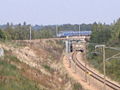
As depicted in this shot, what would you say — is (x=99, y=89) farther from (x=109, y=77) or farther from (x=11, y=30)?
(x=11, y=30)

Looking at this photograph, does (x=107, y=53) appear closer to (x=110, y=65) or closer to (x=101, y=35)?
(x=110, y=65)

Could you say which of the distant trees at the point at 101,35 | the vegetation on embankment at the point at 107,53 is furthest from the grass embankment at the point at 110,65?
the distant trees at the point at 101,35

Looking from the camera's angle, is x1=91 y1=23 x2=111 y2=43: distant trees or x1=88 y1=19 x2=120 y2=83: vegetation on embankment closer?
x1=88 y1=19 x2=120 y2=83: vegetation on embankment

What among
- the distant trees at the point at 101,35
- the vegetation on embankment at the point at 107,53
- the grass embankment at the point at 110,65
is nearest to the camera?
the grass embankment at the point at 110,65

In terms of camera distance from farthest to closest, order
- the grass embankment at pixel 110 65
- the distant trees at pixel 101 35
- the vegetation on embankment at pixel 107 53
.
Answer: the distant trees at pixel 101 35, the vegetation on embankment at pixel 107 53, the grass embankment at pixel 110 65

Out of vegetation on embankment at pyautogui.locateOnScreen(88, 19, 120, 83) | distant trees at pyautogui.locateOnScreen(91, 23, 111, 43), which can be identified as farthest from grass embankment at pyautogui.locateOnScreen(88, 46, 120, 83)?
distant trees at pyautogui.locateOnScreen(91, 23, 111, 43)

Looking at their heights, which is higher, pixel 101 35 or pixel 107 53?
pixel 101 35

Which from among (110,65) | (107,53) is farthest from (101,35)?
(110,65)

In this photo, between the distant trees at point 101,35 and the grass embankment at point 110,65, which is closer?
the grass embankment at point 110,65

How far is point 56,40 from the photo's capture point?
138 metres

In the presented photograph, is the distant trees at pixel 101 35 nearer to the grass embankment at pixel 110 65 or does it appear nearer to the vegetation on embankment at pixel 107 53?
the vegetation on embankment at pixel 107 53

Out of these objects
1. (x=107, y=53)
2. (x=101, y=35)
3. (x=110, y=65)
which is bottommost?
(x=110, y=65)

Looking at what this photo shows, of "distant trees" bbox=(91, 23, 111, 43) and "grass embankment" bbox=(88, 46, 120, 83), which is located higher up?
"distant trees" bbox=(91, 23, 111, 43)

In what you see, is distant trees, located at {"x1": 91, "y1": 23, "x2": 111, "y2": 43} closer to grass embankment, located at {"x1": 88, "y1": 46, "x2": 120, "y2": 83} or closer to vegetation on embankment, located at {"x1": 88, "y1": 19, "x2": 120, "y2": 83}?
vegetation on embankment, located at {"x1": 88, "y1": 19, "x2": 120, "y2": 83}
